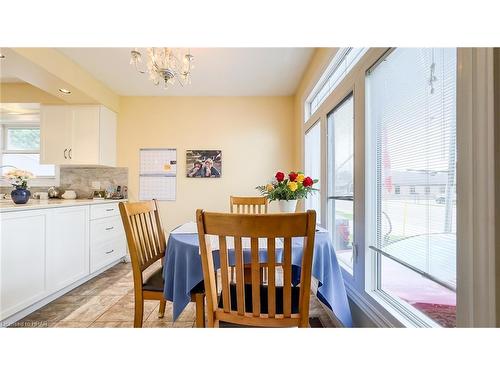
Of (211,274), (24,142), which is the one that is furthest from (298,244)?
(24,142)

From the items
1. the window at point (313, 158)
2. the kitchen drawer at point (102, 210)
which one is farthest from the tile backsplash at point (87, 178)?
the window at point (313, 158)

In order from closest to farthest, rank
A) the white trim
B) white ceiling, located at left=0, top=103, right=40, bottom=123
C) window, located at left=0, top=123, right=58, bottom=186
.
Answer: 1. the white trim
2. white ceiling, located at left=0, top=103, right=40, bottom=123
3. window, located at left=0, top=123, right=58, bottom=186

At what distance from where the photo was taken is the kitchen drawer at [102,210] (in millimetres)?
2869

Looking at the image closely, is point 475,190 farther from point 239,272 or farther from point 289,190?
point 289,190

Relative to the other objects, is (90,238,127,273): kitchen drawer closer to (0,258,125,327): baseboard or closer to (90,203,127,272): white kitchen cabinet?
(90,203,127,272): white kitchen cabinet

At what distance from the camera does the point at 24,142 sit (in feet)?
11.6

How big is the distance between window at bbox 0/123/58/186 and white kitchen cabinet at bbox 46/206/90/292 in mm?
1474

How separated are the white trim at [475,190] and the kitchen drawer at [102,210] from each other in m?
3.39

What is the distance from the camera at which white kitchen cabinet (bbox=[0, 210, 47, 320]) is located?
5.75ft

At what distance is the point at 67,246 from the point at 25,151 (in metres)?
2.19

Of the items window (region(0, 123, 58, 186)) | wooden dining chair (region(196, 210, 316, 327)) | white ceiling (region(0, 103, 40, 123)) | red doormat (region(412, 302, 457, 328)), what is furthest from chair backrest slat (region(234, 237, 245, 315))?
white ceiling (region(0, 103, 40, 123))

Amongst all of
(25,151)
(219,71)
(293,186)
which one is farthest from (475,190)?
(25,151)

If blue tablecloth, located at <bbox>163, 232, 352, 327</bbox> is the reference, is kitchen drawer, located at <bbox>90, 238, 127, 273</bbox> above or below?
below
